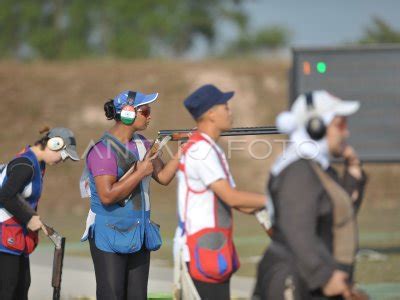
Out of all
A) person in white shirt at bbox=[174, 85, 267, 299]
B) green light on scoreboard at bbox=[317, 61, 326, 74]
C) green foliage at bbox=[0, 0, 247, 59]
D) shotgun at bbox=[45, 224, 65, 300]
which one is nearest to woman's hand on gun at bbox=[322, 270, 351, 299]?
person in white shirt at bbox=[174, 85, 267, 299]

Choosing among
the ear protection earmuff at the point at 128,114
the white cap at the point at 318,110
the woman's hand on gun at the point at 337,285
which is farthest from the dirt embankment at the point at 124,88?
the woman's hand on gun at the point at 337,285

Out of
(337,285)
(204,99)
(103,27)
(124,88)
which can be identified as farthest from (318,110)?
(103,27)

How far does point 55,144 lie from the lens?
868 cm

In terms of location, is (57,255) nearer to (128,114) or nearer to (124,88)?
(128,114)

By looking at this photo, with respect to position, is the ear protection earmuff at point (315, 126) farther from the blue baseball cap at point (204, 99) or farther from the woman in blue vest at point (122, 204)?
the woman in blue vest at point (122, 204)

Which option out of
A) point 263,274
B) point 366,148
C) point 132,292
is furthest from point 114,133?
point 366,148

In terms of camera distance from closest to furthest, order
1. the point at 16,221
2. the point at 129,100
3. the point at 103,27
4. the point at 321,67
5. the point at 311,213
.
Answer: the point at 311,213
the point at 129,100
the point at 16,221
the point at 321,67
the point at 103,27

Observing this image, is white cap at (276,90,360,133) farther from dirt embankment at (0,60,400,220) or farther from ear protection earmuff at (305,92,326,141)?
dirt embankment at (0,60,400,220)

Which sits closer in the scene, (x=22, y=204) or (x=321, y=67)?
(x=22, y=204)

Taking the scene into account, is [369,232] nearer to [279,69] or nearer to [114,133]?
[114,133]

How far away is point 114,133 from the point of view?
28.1 feet

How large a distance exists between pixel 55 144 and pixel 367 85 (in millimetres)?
8634

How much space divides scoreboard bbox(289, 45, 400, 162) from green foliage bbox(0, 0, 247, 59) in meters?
39.4

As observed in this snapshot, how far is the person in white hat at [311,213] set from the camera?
5.77m
